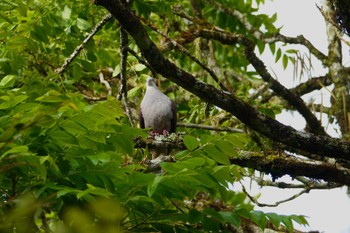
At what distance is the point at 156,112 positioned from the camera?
7594 mm

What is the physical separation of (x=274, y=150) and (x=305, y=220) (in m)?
1.22

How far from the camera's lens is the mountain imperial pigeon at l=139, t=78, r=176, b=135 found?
24.4 feet

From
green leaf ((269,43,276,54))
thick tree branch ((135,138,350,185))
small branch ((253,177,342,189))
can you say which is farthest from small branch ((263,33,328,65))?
thick tree branch ((135,138,350,185))

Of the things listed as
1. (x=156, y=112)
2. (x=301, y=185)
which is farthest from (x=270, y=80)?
(x=156, y=112)

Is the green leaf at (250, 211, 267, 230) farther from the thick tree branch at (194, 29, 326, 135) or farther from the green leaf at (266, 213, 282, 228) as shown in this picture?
the thick tree branch at (194, 29, 326, 135)

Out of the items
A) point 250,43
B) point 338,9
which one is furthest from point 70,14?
point 338,9

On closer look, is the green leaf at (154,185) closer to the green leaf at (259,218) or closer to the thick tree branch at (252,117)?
the green leaf at (259,218)

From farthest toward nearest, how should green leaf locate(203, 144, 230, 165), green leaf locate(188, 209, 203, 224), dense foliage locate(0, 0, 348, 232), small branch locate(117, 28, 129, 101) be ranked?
1. small branch locate(117, 28, 129, 101)
2. green leaf locate(203, 144, 230, 165)
3. green leaf locate(188, 209, 203, 224)
4. dense foliage locate(0, 0, 348, 232)

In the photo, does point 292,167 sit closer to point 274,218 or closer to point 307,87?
point 274,218

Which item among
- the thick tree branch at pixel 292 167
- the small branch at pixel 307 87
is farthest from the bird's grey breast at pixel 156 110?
the thick tree branch at pixel 292 167

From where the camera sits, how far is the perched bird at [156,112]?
7.45 m

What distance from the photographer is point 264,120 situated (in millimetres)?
4250

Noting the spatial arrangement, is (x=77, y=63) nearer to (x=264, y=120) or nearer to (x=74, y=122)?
(x=264, y=120)

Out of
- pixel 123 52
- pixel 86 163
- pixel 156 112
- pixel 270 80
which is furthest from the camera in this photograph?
pixel 156 112
